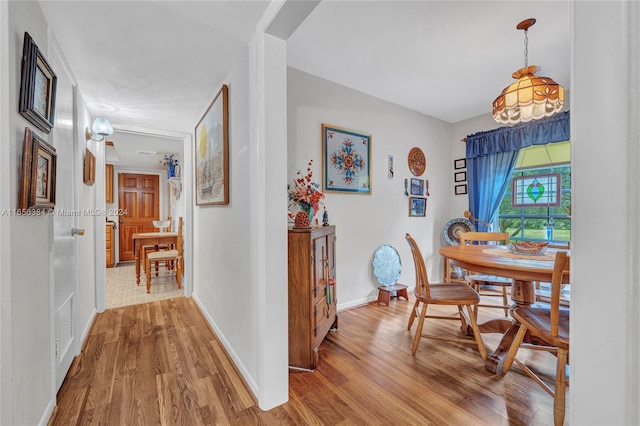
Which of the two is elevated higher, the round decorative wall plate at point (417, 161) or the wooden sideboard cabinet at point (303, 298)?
the round decorative wall plate at point (417, 161)

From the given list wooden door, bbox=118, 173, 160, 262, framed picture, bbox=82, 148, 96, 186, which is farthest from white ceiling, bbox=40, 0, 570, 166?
wooden door, bbox=118, 173, 160, 262

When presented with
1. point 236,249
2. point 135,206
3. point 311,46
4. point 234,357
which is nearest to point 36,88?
point 236,249

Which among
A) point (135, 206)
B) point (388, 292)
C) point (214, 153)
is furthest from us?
point (135, 206)

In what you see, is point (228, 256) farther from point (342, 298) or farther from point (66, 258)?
point (342, 298)

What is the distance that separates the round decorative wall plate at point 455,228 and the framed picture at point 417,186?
0.66 metres

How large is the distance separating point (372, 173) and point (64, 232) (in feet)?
9.20

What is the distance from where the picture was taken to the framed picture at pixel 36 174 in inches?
45.9

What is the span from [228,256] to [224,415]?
3.38 ft

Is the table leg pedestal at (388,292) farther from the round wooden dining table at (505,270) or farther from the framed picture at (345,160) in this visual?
the framed picture at (345,160)

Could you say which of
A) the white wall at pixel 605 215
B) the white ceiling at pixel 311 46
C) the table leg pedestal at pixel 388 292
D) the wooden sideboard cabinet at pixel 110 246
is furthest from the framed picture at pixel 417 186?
the wooden sideboard cabinet at pixel 110 246

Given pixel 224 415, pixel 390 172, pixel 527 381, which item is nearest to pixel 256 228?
pixel 224 415

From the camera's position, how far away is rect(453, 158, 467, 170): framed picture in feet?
13.3

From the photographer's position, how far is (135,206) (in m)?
6.12

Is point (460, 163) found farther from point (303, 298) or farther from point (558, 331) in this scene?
point (303, 298)
